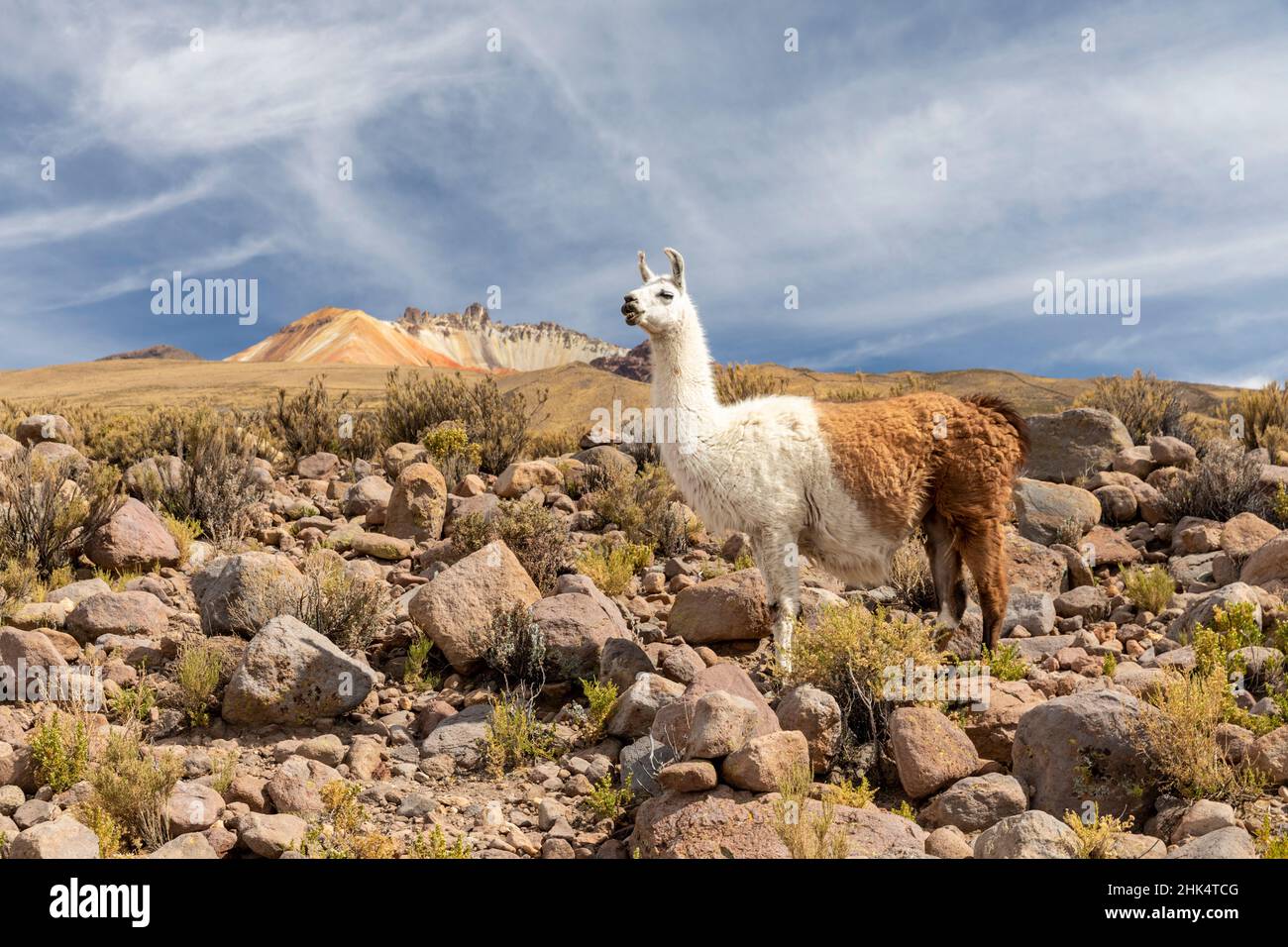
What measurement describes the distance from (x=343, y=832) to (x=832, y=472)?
4.36 metres

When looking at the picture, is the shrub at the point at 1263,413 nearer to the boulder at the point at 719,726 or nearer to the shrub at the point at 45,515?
the boulder at the point at 719,726

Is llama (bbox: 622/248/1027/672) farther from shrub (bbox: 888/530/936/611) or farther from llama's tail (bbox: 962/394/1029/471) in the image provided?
shrub (bbox: 888/530/936/611)

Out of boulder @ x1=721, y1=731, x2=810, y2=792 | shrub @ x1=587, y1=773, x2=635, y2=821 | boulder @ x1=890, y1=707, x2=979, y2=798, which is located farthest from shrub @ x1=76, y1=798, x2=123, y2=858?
boulder @ x1=890, y1=707, x2=979, y2=798

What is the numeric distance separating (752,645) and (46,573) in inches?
283

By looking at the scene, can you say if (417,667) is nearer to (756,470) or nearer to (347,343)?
(756,470)

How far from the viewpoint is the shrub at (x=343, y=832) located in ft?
16.3

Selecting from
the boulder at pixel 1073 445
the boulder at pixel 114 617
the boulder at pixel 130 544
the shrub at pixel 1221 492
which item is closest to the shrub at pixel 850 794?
the boulder at pixel 114 617

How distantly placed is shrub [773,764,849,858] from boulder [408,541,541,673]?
326 centimetres

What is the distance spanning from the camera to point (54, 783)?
598cm

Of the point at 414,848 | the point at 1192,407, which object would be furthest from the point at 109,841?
the point at 1192,407

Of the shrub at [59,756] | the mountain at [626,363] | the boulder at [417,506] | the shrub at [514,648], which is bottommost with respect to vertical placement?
the shrub at [59,756]

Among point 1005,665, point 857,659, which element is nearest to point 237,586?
point 857,659

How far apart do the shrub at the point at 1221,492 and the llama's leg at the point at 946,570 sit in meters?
6.02

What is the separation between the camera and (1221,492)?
1231cm
